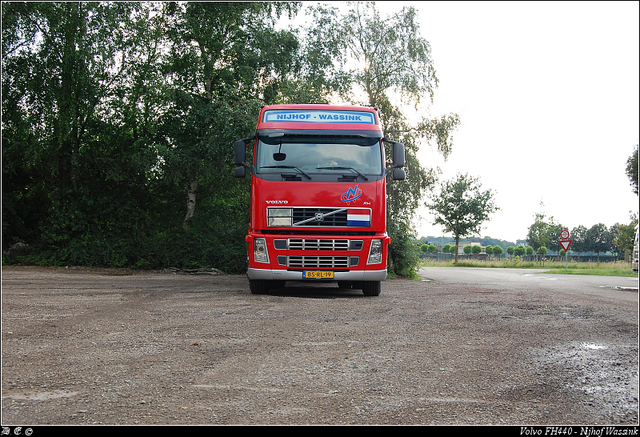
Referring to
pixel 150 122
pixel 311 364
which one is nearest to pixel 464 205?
pixel 150 122

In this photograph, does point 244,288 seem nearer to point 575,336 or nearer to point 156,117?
point 575,336

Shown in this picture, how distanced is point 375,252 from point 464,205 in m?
35.0

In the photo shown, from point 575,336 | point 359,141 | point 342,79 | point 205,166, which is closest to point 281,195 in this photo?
point 359,141

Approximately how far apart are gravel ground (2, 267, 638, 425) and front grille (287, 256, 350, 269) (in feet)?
3.91

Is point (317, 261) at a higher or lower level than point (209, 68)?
lower

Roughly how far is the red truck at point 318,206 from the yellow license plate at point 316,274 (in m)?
0.02

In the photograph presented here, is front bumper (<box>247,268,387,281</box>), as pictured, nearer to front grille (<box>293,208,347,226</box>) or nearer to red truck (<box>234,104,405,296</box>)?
red truck (<box>234,104,405,296</box>)

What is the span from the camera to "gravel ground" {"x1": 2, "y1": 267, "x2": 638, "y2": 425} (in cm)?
365

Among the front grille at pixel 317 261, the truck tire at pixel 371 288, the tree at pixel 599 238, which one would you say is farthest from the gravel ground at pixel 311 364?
the tree at pixel 599 238

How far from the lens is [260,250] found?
1011 centimetres

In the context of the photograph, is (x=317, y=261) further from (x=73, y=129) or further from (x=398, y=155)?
(x=73, y=129)

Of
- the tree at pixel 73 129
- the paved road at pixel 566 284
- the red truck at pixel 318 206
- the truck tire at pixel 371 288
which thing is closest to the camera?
the red truck at pixel 318 206

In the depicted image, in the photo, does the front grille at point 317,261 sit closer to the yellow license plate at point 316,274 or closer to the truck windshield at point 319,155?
the yellow license plate at point 316,274

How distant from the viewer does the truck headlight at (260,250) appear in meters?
10.1
